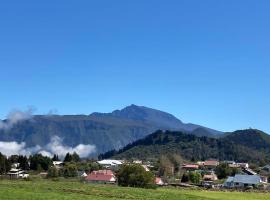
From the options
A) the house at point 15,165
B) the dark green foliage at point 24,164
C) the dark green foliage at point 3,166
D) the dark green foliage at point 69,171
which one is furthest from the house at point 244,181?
the house at point 15,165

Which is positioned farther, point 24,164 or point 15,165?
point 15,165

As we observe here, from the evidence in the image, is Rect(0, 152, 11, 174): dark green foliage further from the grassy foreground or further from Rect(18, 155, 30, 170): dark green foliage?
the grassy foreground

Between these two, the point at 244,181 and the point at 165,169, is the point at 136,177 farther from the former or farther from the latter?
the point at 165,169

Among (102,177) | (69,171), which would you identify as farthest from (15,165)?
(102,177)

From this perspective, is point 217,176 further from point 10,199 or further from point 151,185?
point 10,199

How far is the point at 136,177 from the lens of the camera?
239 ft

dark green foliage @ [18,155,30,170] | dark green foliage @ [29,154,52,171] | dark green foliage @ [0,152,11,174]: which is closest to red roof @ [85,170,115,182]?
dark green foliage @ [0,152,11,174]

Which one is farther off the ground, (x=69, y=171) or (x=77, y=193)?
(x=69, y=171)

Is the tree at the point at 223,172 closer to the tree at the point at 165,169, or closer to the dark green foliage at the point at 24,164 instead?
the tree at the point at 165,169

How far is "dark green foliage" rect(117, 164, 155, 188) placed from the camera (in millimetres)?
71500

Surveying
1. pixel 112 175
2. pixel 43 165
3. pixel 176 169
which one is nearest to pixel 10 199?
pixel 112 175

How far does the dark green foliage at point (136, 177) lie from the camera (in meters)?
71.5

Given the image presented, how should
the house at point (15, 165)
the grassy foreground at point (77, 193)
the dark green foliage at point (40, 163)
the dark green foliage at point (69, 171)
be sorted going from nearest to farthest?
the grassy foreground at point (77, 193) → the dark green foliage at point (69, 171) → the house at point (15, 165) → the dark green foliage at point (40, 163)

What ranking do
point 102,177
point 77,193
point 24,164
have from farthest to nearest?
point 24,164 < point 102,177 < point 77,193
